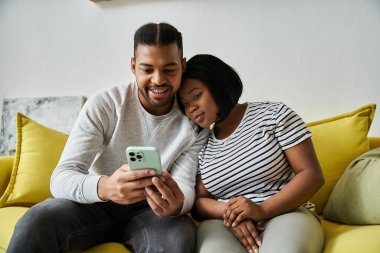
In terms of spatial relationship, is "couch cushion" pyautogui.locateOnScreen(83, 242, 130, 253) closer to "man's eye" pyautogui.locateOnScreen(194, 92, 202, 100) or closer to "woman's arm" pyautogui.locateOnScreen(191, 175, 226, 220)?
"woman's arm" pyautogui.locateOnScreen(191, 175, 226, 220)

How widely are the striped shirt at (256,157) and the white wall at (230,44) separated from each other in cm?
61

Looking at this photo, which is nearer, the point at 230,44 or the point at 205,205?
the point at 205,205

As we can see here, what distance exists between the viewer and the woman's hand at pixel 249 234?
1035mm

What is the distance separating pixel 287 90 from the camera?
A: 5.93ft

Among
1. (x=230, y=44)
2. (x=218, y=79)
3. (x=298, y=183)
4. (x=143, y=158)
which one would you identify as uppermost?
(x=230, y=44)

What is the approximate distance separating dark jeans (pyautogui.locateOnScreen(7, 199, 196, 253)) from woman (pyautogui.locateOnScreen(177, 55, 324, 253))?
89 millimetres

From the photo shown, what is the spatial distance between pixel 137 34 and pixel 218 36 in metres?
0.76

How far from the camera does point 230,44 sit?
1.91 metres

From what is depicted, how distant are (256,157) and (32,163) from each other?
972 mm

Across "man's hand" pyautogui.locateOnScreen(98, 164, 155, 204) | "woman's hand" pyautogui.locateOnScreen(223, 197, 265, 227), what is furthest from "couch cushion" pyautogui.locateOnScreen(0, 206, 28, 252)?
"woman's hand" pyautogui.locateOnScreen(223, 197, 265, 227)

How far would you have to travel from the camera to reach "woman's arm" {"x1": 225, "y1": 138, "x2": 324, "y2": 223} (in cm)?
109

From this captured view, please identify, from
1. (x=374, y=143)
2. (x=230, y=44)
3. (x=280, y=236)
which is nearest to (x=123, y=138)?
(x=280, y=236)

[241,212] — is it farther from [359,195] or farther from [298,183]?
[359,195]

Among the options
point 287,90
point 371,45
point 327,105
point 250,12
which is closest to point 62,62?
point 250,12
